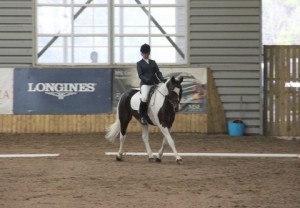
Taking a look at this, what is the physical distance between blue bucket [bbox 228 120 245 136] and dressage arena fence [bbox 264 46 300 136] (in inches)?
34.3

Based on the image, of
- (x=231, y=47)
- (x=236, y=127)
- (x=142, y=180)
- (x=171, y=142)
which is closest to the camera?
(x=142, y=180)

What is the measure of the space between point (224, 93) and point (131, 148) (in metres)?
4.53

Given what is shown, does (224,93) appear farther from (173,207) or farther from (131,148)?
(173,207)

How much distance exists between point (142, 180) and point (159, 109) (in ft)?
8.08

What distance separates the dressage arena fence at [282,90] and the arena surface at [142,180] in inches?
132

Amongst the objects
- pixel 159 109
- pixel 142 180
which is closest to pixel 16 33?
pixel 159 109

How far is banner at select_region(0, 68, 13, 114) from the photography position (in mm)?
17797

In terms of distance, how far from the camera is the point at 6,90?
17.9 m

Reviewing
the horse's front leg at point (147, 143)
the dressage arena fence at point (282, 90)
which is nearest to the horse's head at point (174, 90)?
the horse's front leg at point (147, 143)

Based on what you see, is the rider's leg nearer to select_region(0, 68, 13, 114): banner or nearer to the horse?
the horse

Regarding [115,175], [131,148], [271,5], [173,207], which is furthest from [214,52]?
[271,5]

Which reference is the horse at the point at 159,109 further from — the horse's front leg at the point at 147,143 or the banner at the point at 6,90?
the banner at the point at 6,90

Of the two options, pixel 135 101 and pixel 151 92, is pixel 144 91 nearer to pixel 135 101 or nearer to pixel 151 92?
pixel 151 92

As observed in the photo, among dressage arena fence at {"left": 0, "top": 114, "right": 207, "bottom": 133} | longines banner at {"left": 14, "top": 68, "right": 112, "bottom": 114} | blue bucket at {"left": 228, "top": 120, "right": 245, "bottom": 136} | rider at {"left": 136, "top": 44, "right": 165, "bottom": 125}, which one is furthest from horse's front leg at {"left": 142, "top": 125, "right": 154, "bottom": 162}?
blue bucket at {"left": 228, "top": 120, "right": 245, "bottom": 136}
